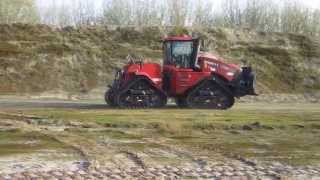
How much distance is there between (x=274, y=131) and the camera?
18406mm

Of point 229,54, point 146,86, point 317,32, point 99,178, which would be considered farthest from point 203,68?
point 317,32

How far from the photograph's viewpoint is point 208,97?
2705cm

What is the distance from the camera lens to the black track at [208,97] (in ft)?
A: 88.3

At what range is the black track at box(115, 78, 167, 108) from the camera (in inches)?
1037

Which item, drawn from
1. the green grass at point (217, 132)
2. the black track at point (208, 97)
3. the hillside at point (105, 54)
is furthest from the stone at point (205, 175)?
the hillside at point (105, 54)

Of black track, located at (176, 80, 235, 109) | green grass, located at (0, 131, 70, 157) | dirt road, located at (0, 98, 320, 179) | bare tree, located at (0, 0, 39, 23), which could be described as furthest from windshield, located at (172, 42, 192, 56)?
bare tree, located at (0, 0, 39, 23)

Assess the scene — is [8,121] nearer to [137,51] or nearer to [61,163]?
[61,163]

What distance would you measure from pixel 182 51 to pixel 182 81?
118cm

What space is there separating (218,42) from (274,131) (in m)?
30.3

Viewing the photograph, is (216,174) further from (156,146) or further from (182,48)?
(182,48)

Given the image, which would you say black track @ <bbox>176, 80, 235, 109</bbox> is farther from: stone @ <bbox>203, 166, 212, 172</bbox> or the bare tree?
the bare tree

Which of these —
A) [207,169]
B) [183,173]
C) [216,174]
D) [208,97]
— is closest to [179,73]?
[208,97]

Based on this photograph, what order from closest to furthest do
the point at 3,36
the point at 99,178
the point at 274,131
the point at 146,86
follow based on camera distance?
the point at 99,178 < the point at 274,131 < the point at 146,86 < the point at 3,36

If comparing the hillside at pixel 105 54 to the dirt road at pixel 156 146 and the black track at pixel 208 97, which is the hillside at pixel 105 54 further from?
the dirt road at pixel 156 146
